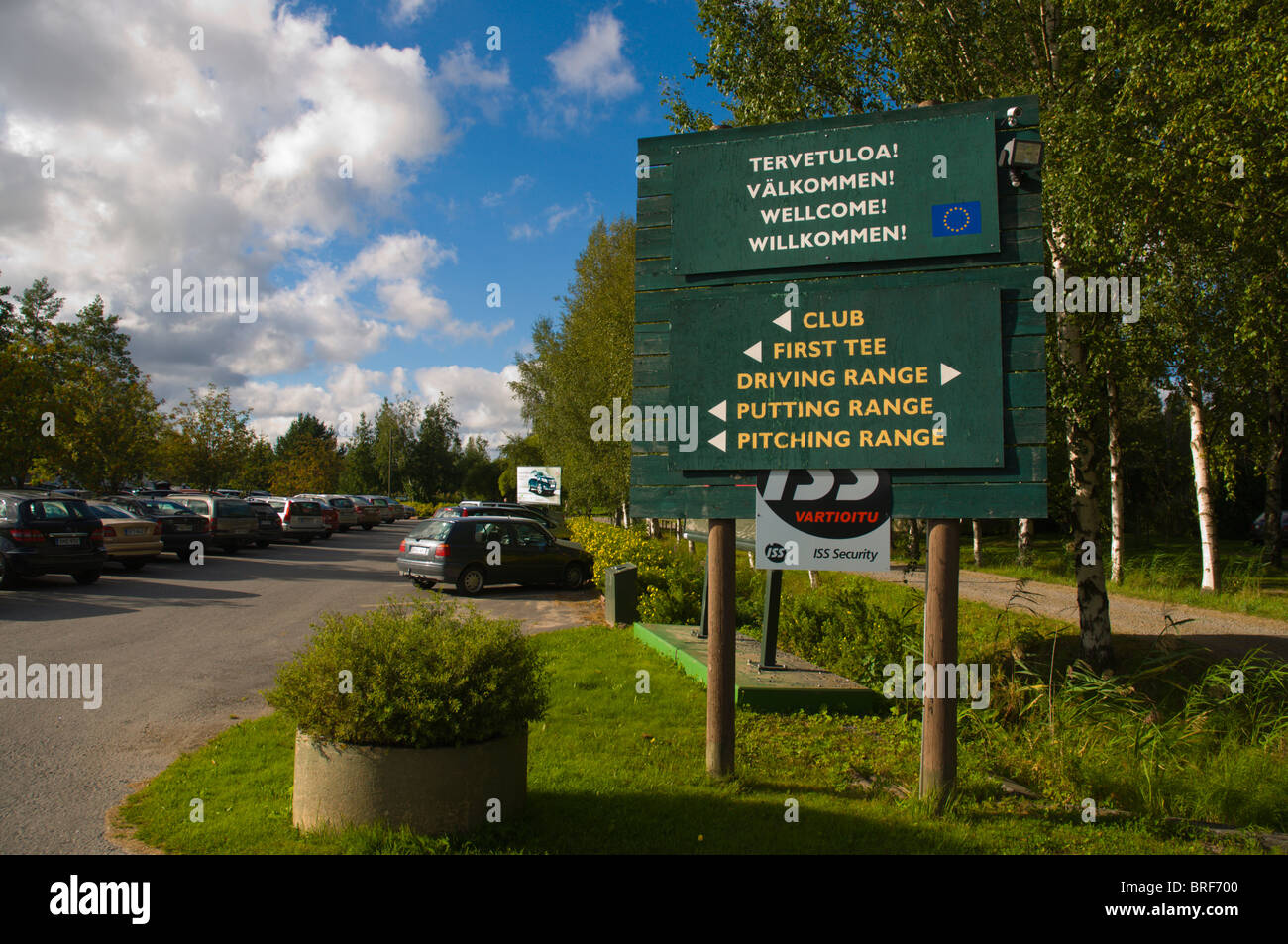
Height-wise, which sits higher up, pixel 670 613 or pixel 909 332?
pixel 909 332

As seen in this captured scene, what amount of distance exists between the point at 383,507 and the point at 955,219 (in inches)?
1713

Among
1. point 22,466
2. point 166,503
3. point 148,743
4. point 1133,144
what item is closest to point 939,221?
point 1133,144

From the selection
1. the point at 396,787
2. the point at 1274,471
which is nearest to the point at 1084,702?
the point at 396,787

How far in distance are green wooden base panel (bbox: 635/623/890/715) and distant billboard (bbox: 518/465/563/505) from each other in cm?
3876

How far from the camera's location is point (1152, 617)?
12.6 meters

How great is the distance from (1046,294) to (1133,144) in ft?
19.5

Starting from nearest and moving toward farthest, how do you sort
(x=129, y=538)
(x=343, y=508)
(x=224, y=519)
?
(x=129, y=538) < (x=224, y=519) < (x=343, y=508)

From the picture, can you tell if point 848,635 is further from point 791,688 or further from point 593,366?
point 593,366

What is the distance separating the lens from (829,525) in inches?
201

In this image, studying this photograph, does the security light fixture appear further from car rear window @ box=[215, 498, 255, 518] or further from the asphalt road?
car rear window @ box=[215, 498, 255, 518]

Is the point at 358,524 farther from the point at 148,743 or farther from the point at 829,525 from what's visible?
the point at 829,525

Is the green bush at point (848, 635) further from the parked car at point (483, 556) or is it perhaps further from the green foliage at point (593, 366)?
the green foliage at point (593, 366)

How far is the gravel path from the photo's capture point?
1044 cm

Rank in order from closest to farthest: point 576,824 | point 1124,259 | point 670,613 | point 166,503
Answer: point 576,824 → point 1124,259 → point 670,613 → point 166,503
